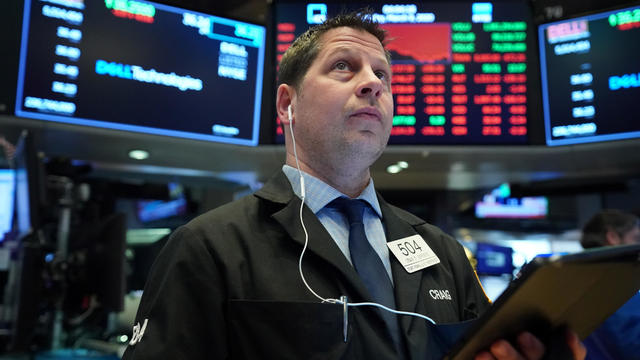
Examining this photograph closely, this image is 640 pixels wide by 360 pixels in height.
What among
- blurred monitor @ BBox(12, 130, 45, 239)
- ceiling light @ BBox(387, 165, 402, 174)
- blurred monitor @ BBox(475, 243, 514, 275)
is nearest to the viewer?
blurred monitor @ BBox(12, 130, 45, 239)

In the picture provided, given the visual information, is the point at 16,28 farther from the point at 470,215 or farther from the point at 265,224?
the point at 470,215

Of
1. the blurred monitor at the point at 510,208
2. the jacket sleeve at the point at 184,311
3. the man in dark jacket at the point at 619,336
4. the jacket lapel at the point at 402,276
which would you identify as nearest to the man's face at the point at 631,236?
the man in dark jacket at the point at 619,336

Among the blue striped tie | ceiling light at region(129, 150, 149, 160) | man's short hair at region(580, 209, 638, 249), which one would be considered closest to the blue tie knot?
the blue striped tie

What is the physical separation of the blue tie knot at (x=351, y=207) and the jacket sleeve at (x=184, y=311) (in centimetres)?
34

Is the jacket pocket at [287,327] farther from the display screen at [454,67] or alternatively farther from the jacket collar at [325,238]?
the display screen at [454,67]

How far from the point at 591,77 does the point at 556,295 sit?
7.26 feet

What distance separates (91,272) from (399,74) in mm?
1888

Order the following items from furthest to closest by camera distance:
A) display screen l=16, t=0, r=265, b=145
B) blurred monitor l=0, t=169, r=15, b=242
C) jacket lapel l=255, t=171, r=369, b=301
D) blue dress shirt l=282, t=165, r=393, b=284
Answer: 1. blurred monitor l=0, t=169, r=15, b=242
2. display screen l=16, t=0, r=265, b=145
3. blue dress shirt l=282, t=165, r=393, b=284
4. jacket lapel l=255, t=171, r=369, b=301

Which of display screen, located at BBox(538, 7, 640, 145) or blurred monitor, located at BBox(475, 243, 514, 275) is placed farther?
blurred monitor, located at BBox(475, 243, 514, 275)

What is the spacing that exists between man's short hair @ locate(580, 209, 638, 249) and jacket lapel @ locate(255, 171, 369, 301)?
2625 millimetres

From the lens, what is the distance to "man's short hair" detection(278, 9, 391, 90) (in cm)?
137

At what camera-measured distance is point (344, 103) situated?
125 cm

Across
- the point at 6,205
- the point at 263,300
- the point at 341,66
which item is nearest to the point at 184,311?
the point at 263,300

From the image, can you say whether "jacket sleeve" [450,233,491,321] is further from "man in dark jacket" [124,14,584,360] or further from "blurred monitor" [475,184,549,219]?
"blurred monitor" [475,184,549,219]
